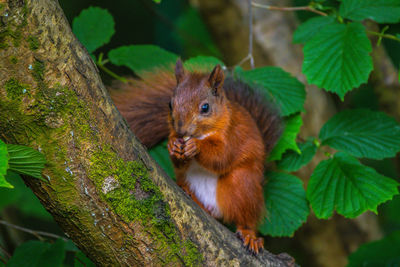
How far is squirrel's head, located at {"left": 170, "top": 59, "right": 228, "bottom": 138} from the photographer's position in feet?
4.54

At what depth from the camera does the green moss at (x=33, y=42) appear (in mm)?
796

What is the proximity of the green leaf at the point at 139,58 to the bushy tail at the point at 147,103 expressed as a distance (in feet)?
0.16

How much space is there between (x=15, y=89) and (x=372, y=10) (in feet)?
3.97

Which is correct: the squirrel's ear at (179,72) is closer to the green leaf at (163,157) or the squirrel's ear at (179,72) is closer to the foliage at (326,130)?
the foliage at (326,130)

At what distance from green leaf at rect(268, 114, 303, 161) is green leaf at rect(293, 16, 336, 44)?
274mm

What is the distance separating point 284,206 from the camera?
4.94 feet

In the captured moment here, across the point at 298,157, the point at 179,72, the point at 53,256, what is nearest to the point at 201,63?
the point at 179,72

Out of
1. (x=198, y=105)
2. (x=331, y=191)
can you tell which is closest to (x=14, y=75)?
(x=198, y=105)

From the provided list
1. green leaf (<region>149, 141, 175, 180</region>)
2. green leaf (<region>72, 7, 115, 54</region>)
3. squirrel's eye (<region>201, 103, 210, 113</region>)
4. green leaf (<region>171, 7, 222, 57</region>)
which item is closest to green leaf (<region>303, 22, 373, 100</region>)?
squirrel's eye (<region>201, 103, 210, 113</region>)

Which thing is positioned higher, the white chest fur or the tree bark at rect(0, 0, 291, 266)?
the tree bark at rect(0, 0, 291, 266)

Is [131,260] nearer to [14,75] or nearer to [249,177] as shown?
[14,75]

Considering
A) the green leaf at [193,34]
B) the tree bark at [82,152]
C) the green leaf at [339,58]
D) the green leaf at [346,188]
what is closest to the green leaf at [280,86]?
the green leaf at [339,58]

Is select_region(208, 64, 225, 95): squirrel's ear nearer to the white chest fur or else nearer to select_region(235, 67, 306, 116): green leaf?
select_region(235, 67, 306, 116): green leaf

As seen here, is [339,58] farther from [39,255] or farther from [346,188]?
[39,255]
